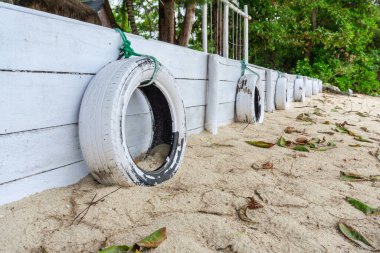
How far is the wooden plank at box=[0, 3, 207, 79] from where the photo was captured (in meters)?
1.08

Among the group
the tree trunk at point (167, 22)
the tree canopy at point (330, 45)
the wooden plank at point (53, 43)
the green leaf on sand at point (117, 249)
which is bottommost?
the green leaf on sand at point (117, 249)

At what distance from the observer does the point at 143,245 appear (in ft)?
3.03

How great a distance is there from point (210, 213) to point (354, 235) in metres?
0.47

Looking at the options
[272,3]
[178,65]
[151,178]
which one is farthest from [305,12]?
[151,178]

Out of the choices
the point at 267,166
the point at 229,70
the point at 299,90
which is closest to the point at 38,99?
the point at 267,166

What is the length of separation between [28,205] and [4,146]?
22cm

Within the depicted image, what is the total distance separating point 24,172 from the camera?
1.15m

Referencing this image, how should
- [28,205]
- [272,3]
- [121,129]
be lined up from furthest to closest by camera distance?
[272,3] → [121,129] → [28,205]

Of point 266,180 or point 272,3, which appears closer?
point 266,180

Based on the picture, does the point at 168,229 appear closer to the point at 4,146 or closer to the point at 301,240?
the point at 301,240

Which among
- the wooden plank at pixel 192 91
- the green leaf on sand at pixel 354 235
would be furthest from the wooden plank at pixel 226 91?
the green leaf on sand at pixel 354 235

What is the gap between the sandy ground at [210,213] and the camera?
37.8 inches

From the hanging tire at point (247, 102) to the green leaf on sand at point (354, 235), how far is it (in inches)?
81.7

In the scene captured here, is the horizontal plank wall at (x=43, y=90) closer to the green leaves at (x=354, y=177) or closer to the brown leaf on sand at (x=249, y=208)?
the brown leaf on sand at (x=249, y=208)
